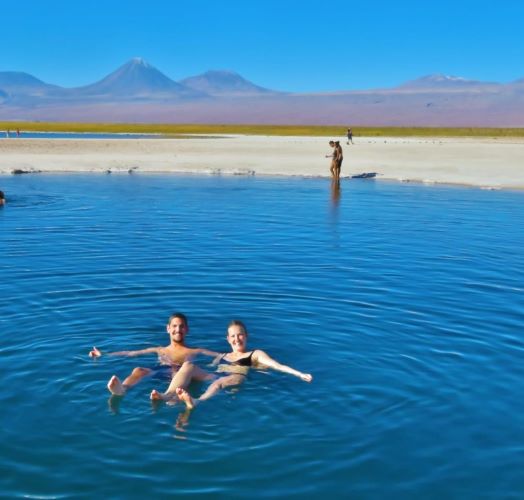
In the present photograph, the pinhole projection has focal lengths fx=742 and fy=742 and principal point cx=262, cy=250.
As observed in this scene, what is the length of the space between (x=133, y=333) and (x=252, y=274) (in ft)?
15.1

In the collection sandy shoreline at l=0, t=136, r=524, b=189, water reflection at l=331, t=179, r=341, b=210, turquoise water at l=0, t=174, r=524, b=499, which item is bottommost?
turquoise water at l=0, t=174, r=524, b=499

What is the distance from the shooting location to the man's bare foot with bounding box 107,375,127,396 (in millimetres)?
8422

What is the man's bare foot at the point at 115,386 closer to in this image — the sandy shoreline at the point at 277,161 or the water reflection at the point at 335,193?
the water reflection at the point at 335,193

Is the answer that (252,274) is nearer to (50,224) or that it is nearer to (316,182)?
(50,224)

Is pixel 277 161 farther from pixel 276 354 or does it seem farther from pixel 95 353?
pixel 95 353

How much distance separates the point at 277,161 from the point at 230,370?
38666 millimetres

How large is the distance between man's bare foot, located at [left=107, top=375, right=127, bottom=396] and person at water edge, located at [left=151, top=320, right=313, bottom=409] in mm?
424

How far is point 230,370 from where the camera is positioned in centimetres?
980

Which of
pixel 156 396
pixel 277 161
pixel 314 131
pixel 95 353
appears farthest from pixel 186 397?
pixel 314 131

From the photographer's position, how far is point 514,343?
11.3 metres

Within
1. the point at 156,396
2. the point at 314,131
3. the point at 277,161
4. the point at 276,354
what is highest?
the point at 314,131

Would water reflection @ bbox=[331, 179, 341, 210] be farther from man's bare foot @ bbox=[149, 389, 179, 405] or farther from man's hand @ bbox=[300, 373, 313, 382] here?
man's bare foot @ bbox=[149, 389, 179, 405]

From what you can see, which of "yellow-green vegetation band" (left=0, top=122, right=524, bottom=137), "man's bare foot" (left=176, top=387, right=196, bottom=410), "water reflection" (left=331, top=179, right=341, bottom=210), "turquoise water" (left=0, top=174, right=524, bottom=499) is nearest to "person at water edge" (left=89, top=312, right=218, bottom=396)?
"turquoise water" (left=0, top=174, right=524, bottom=499)

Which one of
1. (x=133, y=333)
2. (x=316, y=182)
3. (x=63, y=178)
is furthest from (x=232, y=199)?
(x=133, y=333)
